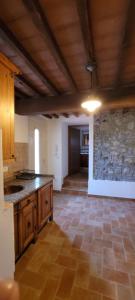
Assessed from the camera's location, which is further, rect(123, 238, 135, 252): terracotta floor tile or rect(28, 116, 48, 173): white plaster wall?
rect(28, 116, 48, 173): white plaster wall

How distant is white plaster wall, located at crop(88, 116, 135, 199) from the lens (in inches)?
169

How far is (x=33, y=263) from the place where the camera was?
2.05 meters

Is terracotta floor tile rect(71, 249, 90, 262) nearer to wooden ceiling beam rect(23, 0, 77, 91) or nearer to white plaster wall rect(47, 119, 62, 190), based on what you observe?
wooden ceiling beam rect(23, 0, 77, 91)

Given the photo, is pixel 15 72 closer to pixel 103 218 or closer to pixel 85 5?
pixel 85 5

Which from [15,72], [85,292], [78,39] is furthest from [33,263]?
[78,39]

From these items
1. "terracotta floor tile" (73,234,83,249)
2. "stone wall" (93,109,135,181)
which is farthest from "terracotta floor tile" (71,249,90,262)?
"stone wall" (93,109,135,181)

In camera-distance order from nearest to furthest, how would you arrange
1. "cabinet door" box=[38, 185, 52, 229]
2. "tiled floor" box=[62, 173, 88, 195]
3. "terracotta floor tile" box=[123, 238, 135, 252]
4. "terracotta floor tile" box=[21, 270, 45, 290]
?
"terracotta floor tile" box=[21, 270, 45, 290]
"terracotta floor tile" box=[123, 238, 135, 252]
"cabinet door" box=[38, 185, 52, 229]
"tiled floor" box=[62, 173, 88, 195]

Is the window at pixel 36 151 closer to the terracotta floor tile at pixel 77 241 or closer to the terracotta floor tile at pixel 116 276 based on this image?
the terracotta floor tile at pixel 77 241

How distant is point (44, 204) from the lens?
278 cm

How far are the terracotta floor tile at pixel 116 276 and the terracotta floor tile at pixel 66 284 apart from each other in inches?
16.2

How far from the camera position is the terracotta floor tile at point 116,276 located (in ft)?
5.88

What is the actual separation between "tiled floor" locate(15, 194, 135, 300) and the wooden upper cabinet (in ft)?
4.83

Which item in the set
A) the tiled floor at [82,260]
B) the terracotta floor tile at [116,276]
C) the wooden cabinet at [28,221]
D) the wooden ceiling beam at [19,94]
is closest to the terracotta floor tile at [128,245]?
the tiled floor at [82,260]

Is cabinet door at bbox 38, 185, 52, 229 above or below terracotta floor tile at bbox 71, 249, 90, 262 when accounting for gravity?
above
